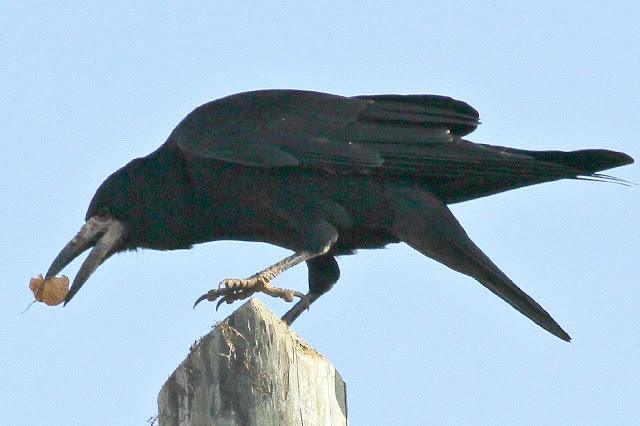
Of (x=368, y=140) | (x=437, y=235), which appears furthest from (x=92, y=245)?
(x=437, y=235)

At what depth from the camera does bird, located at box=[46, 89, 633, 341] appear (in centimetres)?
725

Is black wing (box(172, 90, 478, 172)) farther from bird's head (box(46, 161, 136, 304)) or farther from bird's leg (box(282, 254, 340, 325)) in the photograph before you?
bird's leg (box(282, 254, 340, 325))

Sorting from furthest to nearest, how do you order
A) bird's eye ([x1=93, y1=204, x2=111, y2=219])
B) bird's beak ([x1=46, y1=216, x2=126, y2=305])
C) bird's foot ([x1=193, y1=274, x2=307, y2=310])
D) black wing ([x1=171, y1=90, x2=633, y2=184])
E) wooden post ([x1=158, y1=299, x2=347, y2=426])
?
bird's eye ([x1=93, y1=204, x2=111, y2=219])
bird's beak ([x1=46, y1=216, x2=126, y2=305])
black wing ([x1=171, y1=90, x2=633, y2=184])
bird's foot ([x1=193, y1=274, x2=307, y2=310])
wooden post ([x1=158, y1=299, x2=347, y2=426])

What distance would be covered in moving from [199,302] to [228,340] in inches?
72.7

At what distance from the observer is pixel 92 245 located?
7.94 metres

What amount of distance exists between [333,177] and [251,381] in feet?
9.94

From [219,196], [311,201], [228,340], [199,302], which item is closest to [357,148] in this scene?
[311,201]

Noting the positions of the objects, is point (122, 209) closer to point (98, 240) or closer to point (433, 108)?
point (98, 240)

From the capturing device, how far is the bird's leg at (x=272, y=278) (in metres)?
6.41

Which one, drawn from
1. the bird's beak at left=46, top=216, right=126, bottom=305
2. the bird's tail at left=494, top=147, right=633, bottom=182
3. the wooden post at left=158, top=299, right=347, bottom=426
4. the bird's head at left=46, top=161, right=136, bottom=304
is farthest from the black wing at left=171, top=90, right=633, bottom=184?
the wooden post at left=158, top=299, right=347, bottom=426

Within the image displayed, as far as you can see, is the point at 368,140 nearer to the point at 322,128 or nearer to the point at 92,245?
the point at 322,128

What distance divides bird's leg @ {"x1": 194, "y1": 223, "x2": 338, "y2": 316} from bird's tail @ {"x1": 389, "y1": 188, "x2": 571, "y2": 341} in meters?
0.43

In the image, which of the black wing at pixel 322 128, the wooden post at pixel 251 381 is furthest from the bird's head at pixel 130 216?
the wooden post at pixel 251 381

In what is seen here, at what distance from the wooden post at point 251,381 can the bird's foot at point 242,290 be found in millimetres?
1690
